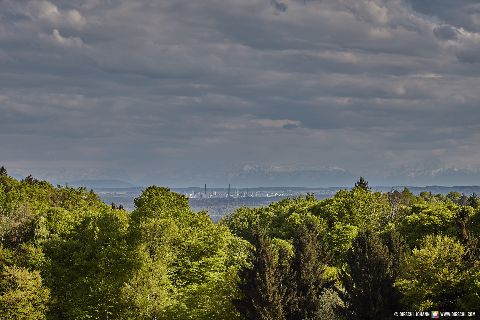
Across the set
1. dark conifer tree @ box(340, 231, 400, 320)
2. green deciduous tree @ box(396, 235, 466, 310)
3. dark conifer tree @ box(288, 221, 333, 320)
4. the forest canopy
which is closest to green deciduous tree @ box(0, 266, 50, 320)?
the forest canopy

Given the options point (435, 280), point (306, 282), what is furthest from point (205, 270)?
point (435, 280)

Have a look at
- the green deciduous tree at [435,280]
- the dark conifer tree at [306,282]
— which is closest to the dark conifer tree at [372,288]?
the green deciduous tree at [435,280]

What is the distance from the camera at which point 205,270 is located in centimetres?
8831

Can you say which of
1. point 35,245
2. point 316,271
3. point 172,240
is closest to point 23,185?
point 35,245

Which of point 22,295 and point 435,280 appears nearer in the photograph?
point 435,280

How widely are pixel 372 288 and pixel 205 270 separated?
29.3m

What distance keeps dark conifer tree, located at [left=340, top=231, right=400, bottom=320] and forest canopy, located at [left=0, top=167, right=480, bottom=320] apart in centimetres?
10

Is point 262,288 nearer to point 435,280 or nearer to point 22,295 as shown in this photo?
point 435,280

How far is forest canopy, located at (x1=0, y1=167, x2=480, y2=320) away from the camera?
210 feet

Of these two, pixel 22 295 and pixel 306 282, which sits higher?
pixel 306 282

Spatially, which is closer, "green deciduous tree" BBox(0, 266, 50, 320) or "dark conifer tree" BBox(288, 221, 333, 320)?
"dark conifer tree" BBox(288, 221, 333, 320)

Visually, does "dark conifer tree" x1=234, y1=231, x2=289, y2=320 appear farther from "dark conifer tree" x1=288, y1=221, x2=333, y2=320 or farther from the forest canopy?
"dark conifer tree" x1=288, y1=221, x2=333, y2=320

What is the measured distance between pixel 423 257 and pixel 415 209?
83508 mm

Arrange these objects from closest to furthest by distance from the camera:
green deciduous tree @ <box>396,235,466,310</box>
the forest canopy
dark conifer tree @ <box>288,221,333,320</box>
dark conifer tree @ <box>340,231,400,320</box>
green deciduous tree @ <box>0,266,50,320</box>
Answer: green deciduous tree @ <box>396,235,466,310</box> → the forest canopy → dark conifer tree @ <box>340,231,400,320</box> → dark conifer tree @ <box>288,221,333,320</box> → green deciduous tree @ <box>0,266,50,320</box>
